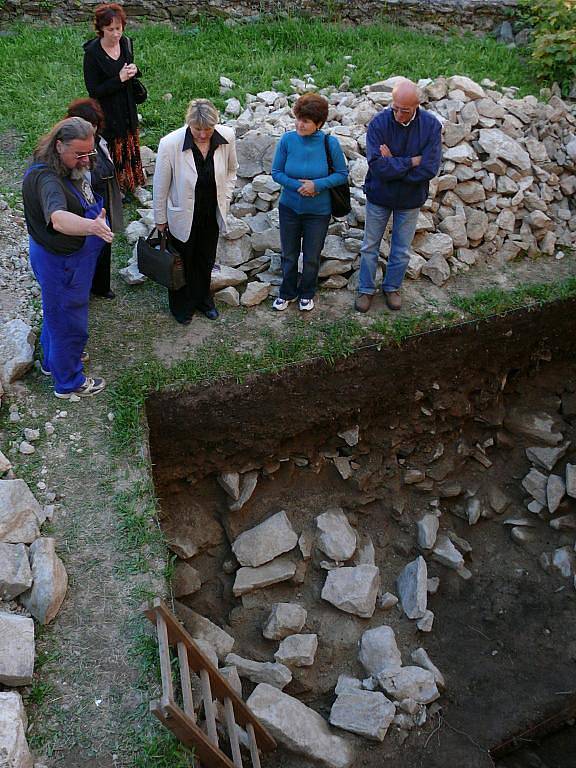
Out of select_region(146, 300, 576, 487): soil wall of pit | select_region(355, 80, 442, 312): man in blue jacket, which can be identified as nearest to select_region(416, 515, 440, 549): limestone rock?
select_region(146, 300, 576, 487): soil wall of pit

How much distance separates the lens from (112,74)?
6.27m

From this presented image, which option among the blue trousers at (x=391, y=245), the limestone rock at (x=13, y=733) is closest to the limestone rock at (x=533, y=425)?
the blue trousers at (x=391, y=245)

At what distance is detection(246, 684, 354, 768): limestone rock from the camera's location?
14.8 ft

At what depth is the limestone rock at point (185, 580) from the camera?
18.3ft

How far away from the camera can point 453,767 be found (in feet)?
16.2

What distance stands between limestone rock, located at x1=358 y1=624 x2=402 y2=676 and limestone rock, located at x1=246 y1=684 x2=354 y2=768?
2.32 ft

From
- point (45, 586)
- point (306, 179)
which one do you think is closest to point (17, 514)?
point (45, 586)

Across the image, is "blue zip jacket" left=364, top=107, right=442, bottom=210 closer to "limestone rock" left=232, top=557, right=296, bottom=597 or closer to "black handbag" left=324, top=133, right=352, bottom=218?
"black handbag" left=324, top=133, right=352, bottom=218

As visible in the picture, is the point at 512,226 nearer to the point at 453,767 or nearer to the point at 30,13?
the point at 453,767

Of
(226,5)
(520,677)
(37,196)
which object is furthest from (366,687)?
(226,5)

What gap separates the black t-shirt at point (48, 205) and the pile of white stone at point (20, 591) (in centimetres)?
137

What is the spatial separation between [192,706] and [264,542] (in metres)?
2.30

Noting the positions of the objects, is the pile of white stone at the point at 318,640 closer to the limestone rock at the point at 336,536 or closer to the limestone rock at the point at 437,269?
the limestone rock at the point at 336,536

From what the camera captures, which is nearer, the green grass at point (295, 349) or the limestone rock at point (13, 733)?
the limestone rock at point (13, 733)
